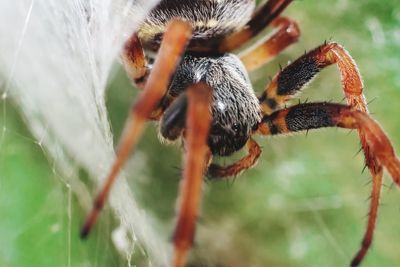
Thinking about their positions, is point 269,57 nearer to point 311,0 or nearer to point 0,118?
point 311,0

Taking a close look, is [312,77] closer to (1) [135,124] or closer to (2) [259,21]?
(2) [259,21]

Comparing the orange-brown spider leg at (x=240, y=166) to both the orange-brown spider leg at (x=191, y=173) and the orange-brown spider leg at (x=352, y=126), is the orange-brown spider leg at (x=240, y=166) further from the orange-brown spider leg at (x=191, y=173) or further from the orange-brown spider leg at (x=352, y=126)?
the orange-brown spider leg at (x=191, y=173)

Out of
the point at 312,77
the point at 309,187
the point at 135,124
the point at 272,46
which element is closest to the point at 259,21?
the point at 272,46

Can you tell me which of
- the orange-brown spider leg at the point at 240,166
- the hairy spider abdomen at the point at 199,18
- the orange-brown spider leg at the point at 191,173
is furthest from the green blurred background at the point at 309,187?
the orange-brown spider leg at the point at 191,173

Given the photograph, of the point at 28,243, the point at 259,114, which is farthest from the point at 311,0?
the point at 28,243

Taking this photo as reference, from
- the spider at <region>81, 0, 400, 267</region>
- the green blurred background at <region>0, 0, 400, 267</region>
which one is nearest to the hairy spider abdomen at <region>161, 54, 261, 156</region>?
the spider at <region>81, 0, 400, 267</region>

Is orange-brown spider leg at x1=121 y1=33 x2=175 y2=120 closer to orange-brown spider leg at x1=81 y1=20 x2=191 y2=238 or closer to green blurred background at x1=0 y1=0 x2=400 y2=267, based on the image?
green blurred background at x1=0 y1=0 x2=400 y2=267
